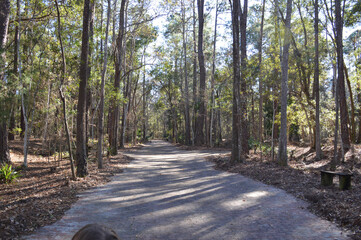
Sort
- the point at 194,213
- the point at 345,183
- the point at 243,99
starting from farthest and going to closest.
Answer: the point at 243,99, the point at 345,183, the point at 194,213

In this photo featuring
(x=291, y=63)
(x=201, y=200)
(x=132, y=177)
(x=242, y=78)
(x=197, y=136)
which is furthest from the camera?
(x=197, y=136)

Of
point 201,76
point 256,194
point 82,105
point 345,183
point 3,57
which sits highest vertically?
point 201,76

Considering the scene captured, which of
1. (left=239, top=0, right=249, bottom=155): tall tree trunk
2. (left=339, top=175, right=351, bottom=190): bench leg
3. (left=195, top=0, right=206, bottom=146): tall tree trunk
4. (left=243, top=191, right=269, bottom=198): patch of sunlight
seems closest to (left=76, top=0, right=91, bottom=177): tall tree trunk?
(left=243, top=191, right=269, bottom=198): patch of sunlight

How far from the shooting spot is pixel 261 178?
1048 centimetres

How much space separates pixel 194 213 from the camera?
6176 mm

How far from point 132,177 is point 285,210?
6621mm

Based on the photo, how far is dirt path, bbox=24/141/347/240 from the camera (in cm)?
491

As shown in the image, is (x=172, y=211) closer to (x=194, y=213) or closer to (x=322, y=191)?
(x=194, y=213)

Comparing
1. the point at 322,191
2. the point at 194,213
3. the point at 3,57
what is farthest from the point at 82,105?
the point at 322,191

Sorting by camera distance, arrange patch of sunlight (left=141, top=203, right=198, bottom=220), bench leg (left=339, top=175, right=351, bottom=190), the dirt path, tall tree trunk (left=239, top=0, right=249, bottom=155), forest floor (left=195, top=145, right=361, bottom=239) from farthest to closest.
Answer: tall tree trunk (left=239, top=0, right=249, bottom=155) < bench leg (left=339, top=175, right=351, bottom=190) < patch of sunlight (left=141, top=203, right=198, bottom=220) < forest floor (left=195, top=145, right=361, bottom=239) < the dirt path

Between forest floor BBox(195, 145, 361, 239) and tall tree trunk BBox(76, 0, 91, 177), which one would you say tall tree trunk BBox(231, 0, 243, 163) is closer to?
forest floor BBox(195, 145, 361, 239)

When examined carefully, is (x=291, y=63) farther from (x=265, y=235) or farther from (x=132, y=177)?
(x=265, y=235)

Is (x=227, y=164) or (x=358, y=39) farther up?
(x=358, y=39)

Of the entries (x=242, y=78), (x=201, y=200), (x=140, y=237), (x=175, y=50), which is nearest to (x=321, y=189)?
(x=201, y=200)
